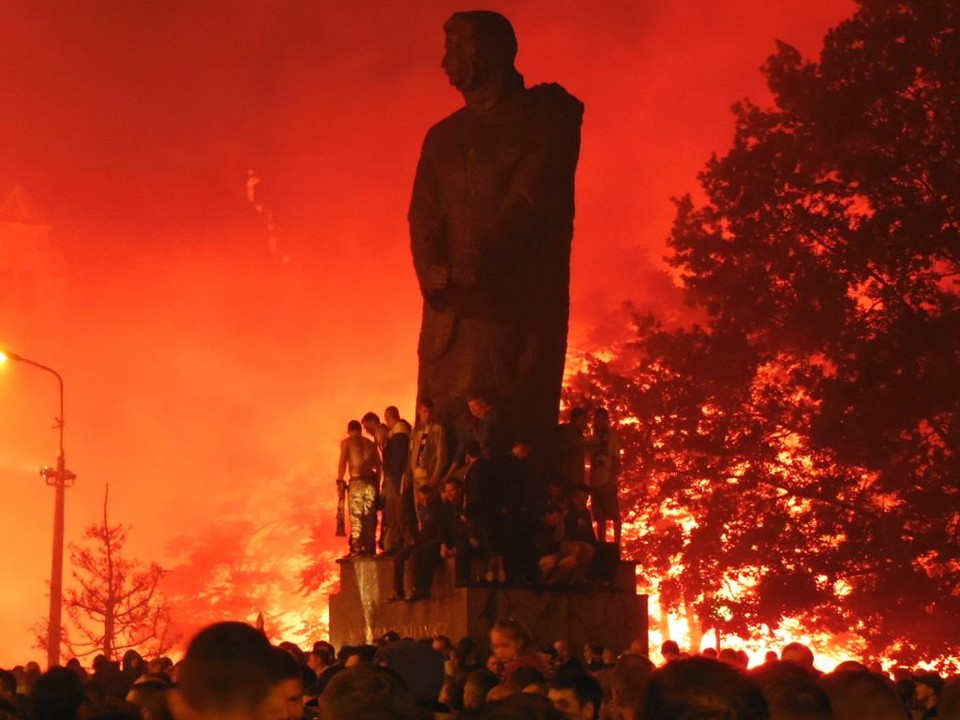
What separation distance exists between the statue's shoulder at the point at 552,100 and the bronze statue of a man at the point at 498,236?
14mm

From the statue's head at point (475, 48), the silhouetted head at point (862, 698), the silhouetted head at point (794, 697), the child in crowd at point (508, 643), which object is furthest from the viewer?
the statue's head at point (475, 48)

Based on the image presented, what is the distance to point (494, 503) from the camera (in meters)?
14.5

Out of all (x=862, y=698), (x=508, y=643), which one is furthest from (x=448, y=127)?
(x=862, y=698)

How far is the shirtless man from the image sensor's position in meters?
16.9

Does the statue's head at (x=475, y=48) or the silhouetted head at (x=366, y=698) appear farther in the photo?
the statue's head at (x=475, y=48)

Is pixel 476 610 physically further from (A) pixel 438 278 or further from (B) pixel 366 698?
(B) pixel 366 698

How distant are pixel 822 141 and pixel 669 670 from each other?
24.9m

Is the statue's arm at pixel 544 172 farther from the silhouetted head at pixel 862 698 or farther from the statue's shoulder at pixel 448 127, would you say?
the silhouetted head at pixel 862 698

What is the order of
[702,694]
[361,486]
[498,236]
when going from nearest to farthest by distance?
[702,694] → [498,236] → [361,486]

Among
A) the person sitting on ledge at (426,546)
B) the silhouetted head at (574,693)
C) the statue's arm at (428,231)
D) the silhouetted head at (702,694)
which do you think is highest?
the statue's arm at (428,231)

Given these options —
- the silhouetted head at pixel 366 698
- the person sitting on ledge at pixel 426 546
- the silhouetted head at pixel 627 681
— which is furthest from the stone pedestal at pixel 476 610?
the silhouetted head at pixel 366 698

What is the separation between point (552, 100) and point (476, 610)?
5.22 m

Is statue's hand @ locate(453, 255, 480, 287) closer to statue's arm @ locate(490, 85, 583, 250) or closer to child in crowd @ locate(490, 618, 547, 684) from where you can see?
statue's arm @ locate(490, 85, 583, 250)

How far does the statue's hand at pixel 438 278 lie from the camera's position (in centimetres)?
1530
